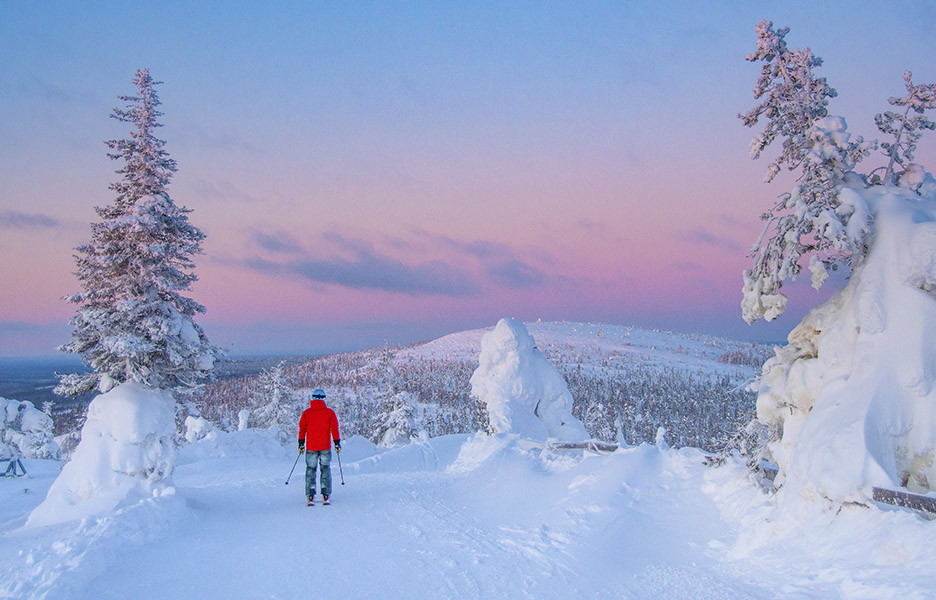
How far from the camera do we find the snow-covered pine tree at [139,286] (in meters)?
10.4

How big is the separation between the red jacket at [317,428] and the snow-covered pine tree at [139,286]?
8.59 feet

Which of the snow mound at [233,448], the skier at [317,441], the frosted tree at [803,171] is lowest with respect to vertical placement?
the snow mound at [233,448]

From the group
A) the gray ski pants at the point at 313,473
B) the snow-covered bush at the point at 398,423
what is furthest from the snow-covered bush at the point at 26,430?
the gray ski pants at the point at 313,473

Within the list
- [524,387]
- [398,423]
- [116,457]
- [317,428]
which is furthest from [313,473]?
[398,423]

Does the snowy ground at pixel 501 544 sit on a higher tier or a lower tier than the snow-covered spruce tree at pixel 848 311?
lower

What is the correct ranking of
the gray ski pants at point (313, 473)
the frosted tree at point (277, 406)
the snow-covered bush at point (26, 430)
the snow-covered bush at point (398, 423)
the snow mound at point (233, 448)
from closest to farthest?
the gray ski pants at point (313, 473), the snow mound at point (233, 448), the snow-covered bush at point (26, 430), the snow-covered bush at point (398, 423), the frosted tree at point (277, 406)

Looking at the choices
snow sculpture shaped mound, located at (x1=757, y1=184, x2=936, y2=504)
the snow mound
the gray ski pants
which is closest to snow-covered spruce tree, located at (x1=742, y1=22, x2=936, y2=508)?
snow sculpture shaped mound, located at (x1=757, y1=184, x2=936, y2=504)

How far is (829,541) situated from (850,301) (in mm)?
3517

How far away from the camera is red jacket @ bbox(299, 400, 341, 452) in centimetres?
982

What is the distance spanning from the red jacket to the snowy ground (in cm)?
109

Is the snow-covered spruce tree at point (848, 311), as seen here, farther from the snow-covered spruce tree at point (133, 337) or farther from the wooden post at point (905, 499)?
the snow-covered spruce tree at point (133, 337)

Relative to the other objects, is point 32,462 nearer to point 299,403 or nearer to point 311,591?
point 299,403

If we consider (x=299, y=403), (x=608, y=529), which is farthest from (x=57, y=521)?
(x=299, y=403)

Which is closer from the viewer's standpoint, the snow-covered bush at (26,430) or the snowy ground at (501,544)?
the snowy ground at (501,544)
